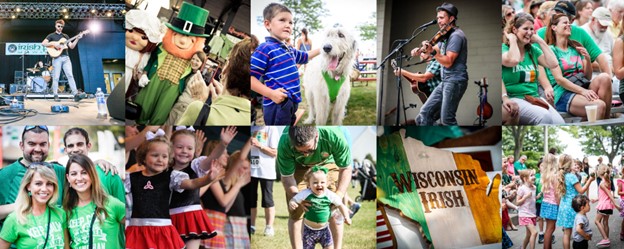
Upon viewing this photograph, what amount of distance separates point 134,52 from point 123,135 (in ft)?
2.50

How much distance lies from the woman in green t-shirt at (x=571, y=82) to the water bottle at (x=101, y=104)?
4.09 m

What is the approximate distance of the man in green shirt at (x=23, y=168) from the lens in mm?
8344

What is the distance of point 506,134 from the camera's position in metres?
8.77

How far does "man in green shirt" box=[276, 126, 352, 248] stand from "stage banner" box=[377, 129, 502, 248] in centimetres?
41

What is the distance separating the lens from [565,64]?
341 inches

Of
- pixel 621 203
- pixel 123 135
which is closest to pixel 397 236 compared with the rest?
pixel 621 203

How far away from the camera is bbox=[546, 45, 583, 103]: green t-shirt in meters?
8.66

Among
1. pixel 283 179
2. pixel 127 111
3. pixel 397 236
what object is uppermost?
pixel 127 111

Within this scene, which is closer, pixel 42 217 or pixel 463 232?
pixel 42 217

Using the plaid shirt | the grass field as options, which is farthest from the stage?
the plaid shirt

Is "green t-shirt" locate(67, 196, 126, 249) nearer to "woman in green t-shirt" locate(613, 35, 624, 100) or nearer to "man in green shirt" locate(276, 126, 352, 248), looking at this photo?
"man in green shirt" locate(276, 126, 352, 248)

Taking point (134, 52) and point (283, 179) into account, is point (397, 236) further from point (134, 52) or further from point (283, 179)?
point (134, 52)

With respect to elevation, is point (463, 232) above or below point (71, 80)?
below

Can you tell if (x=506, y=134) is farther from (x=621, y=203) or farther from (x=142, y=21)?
(x=142, y=21)
